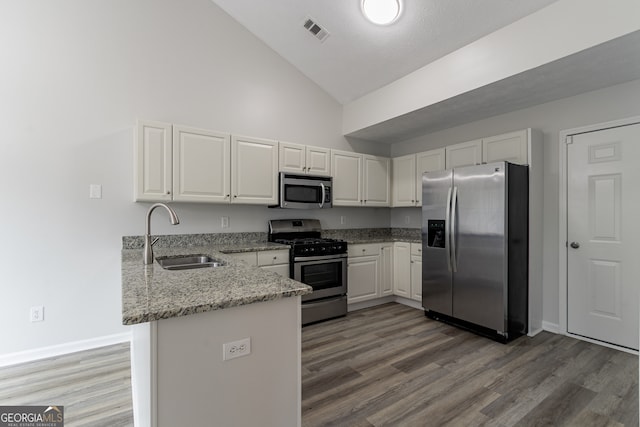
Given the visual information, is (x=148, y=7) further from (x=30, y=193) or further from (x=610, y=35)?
(x=610, y=35)

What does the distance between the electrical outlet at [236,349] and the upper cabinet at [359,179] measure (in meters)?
2.87

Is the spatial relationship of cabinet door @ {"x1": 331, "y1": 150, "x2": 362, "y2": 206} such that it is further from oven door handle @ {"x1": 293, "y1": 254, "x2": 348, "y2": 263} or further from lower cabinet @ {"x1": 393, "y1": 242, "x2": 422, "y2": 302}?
lower cabinet @ {"x1": 393, "y1": 242, "x2": 422, "y2": 302}

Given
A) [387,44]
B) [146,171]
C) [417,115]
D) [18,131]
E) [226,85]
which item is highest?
[387,44]

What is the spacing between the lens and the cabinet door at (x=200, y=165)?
115 inches

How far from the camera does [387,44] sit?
3.11m

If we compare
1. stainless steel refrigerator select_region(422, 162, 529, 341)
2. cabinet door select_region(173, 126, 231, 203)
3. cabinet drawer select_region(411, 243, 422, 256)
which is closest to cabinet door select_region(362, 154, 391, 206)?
cabinet drawer select_region(411, 243, 422, 256)

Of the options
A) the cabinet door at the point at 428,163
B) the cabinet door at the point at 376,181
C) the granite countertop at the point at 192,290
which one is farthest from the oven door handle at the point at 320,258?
the granite countertop at the point at 192,290

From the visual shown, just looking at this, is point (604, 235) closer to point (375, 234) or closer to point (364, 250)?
point (364, 250)

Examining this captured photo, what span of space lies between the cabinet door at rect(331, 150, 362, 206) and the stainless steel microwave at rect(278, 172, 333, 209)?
0.56 feet

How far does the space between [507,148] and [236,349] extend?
3.37 meters

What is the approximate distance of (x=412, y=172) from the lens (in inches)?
165

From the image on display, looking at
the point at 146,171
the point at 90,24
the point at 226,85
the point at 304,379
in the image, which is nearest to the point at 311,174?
the point at 226,85

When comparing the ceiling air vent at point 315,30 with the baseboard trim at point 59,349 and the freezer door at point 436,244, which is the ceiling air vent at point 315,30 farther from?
the baseboard trim at point 59,349

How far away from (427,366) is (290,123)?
3.16 meters
